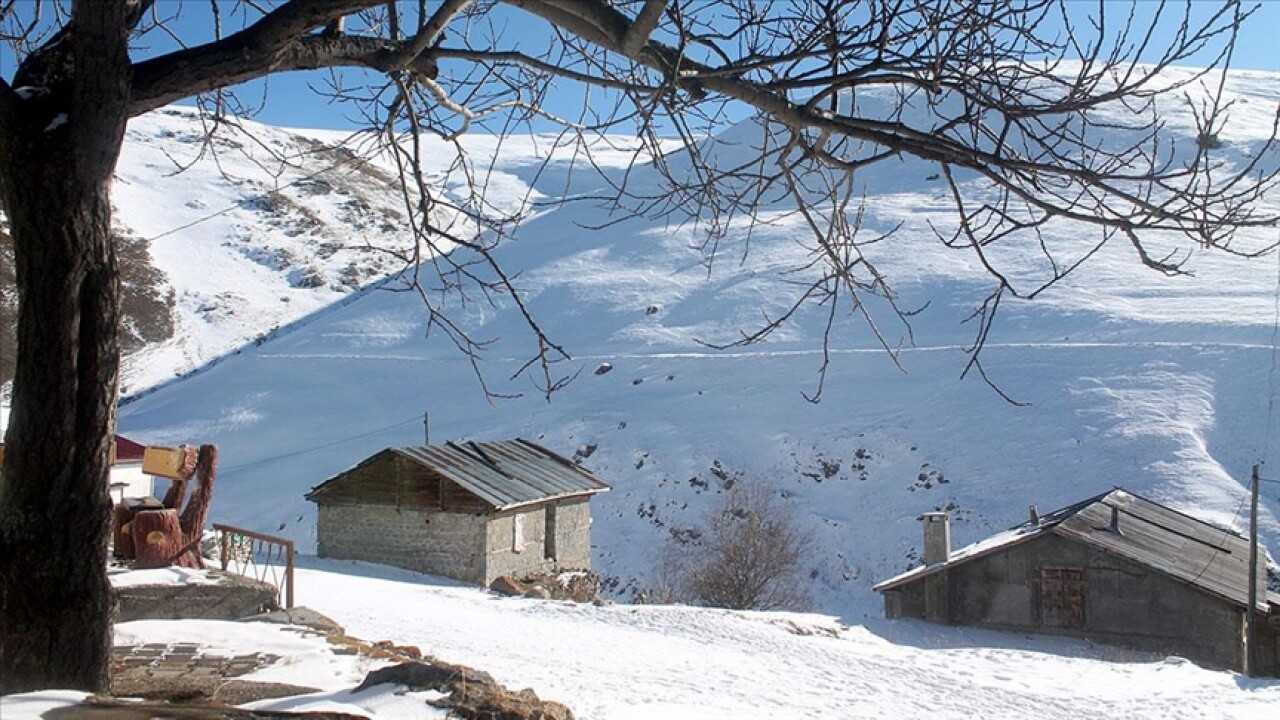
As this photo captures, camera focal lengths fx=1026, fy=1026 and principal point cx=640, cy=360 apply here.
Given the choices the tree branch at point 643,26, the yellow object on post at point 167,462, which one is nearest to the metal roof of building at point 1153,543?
the yellow object on post at point 167,462

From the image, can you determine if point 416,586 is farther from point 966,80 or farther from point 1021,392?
point 1021,392

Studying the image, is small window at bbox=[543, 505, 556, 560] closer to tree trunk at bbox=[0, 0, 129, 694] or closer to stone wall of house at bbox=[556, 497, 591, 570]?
stone wall of house at bbox=[556, 497, 591, 570]

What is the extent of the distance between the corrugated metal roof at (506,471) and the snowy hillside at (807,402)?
12.3ft

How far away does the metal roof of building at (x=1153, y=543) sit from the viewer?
21.8 m

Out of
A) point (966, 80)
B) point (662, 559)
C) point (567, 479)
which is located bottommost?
point (662, 559)

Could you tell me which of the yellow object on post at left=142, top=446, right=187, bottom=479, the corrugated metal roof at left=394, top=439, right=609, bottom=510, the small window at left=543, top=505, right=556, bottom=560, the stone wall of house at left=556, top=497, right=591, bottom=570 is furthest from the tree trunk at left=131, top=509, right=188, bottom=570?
the stone wall of house at left=556, top=497, right=591, bottom=570

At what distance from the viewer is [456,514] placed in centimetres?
2483

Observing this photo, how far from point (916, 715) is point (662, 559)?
24.0 meters

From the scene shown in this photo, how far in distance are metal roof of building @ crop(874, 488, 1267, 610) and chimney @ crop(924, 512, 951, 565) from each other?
255mm

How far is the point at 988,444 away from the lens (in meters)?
38.9

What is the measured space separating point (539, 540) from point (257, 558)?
6.95 metres

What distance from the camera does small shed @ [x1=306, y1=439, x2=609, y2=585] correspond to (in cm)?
2467

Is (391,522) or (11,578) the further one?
(391,522)

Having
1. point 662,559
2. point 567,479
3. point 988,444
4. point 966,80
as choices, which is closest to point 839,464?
point 988,444
